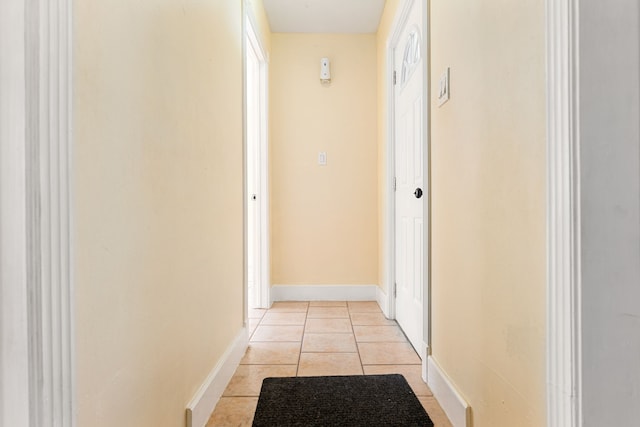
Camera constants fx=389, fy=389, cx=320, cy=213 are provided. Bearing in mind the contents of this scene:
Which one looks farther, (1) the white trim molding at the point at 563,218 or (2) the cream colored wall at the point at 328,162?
(2) the cream colored wall at the point at 328,162

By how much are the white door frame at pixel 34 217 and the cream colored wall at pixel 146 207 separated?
0.19 feet

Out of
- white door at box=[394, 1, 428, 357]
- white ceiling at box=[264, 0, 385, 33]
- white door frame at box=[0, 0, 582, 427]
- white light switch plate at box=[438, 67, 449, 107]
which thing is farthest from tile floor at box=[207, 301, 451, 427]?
white ceiling at box=[264, 0, 385, 33]

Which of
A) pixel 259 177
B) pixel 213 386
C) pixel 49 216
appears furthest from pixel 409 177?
pixel 49 216

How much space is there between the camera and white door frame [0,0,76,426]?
0.55 metres

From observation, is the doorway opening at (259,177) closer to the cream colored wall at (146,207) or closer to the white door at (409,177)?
the white door at (409,177)

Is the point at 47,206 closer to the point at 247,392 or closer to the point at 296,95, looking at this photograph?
the point at 247,392

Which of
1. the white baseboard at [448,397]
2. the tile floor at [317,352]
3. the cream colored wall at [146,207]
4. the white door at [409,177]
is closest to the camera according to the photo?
the cream colored wall at [146,207]

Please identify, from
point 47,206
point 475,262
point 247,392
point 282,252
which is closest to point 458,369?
point 475,262

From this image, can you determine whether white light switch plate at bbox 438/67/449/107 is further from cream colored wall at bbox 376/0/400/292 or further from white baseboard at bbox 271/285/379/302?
white baseboard at bbox 271/285/379/302

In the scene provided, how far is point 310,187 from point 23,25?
279cm

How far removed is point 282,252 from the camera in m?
3.33

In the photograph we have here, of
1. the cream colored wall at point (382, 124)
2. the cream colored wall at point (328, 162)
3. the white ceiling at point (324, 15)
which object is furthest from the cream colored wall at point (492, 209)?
the cream colored wall at point (328, 162)

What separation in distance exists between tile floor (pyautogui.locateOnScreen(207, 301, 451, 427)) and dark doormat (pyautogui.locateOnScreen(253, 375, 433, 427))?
51 millimetres

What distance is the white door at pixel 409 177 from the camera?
2.04 m
